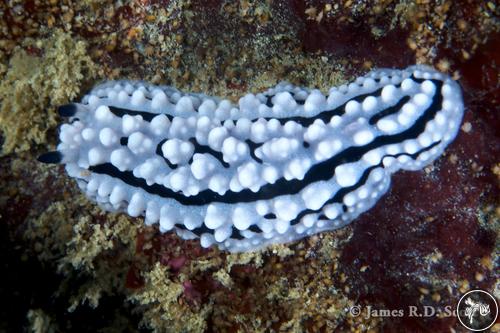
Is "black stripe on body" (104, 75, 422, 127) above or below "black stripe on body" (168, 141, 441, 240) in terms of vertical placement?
above

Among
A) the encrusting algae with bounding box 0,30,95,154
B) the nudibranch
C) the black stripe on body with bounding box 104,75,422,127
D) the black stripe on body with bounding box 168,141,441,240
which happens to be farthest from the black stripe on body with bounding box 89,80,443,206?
the encrusting algae with bounding box 0,30,95,154

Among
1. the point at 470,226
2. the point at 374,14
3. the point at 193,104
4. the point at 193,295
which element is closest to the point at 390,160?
the point at 470,226

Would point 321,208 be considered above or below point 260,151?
below

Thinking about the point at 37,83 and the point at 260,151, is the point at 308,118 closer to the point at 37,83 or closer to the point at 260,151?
the point at 260,151

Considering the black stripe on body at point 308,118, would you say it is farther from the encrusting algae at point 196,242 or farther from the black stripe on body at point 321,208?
→ the black stripe on body at point 321,208

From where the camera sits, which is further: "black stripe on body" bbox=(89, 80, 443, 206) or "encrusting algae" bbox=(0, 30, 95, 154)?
"encrusting algae" bbox=(0, 30, 95, 154)

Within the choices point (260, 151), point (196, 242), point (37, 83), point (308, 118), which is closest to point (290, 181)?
point (260, 151)

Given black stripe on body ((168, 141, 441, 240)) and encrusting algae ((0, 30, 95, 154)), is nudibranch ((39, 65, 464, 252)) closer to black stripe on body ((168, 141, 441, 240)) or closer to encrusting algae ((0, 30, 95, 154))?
black stripe on body ((168, 141, 441, 240))

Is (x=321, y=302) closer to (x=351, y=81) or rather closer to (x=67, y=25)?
(x=351, y=81)

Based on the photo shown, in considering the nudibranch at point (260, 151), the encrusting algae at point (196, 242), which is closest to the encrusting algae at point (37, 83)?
the encrusting algae at point (196, 242)
